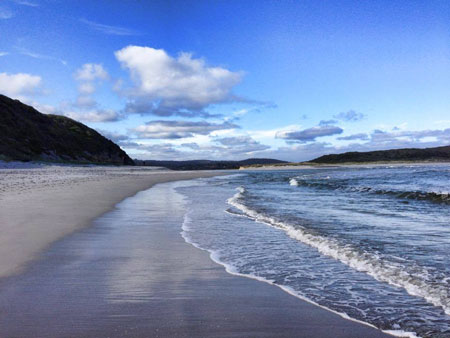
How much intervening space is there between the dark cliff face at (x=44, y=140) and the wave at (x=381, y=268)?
5119cm

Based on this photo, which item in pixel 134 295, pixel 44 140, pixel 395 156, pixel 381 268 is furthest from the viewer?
pixel 395 156

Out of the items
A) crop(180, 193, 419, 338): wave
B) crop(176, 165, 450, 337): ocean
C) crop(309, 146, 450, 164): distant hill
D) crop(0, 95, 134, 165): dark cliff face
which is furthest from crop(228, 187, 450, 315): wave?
crop(309, 146, 450, 164): distant hill

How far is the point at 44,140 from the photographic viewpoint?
252 feet

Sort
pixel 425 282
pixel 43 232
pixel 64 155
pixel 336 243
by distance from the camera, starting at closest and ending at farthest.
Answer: pixel 425 282
pixel 336 243
pixel 43 232
pixel 64 155

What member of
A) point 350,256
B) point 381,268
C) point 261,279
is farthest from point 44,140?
point 381,268

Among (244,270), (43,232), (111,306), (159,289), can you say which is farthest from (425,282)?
(43,232)

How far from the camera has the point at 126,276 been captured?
17.3ft

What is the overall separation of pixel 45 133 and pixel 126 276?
286ft

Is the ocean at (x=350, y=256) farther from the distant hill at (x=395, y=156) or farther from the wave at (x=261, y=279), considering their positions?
the distant hill at (x=395, y=156)

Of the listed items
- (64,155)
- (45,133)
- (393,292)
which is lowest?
(393,292)

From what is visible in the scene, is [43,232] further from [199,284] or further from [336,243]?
[336,243]

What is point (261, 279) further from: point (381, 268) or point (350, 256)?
point (350, 256)

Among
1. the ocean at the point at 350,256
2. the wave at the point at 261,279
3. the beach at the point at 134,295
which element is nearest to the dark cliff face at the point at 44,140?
the ocean at the point at 350,256

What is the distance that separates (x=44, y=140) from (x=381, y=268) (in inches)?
3197
